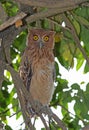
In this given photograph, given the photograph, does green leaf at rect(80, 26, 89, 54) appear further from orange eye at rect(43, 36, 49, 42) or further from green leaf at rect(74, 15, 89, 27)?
orange eye at rect(43, 36, 49, 42)

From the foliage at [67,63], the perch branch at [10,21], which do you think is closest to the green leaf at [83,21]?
Result: the foliage at [67,63]

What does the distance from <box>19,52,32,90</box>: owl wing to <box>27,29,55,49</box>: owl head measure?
18 centimetres

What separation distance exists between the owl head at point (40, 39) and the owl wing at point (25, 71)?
18cm

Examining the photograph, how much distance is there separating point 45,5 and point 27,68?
1.35 meters

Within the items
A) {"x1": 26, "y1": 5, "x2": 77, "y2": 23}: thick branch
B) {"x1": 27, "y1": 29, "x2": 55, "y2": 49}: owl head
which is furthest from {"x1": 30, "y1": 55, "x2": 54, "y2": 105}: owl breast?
{"x1": 26, "y1": 5, "x2": 77, "y2": 23}: thick branch

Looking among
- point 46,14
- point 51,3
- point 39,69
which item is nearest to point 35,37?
Result: point 39,69

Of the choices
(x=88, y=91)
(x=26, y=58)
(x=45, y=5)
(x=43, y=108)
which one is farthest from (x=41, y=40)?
(x=45, y=5)

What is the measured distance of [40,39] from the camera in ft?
10.0

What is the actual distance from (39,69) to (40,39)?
0.95 ft

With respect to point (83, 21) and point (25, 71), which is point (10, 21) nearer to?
point (83, 21)

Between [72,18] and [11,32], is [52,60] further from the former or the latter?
[11,32]

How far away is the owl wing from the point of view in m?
2.75

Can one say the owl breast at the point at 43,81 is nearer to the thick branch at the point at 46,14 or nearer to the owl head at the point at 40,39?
the owl head at the point at 40,39

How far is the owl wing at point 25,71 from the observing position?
9.03ft
